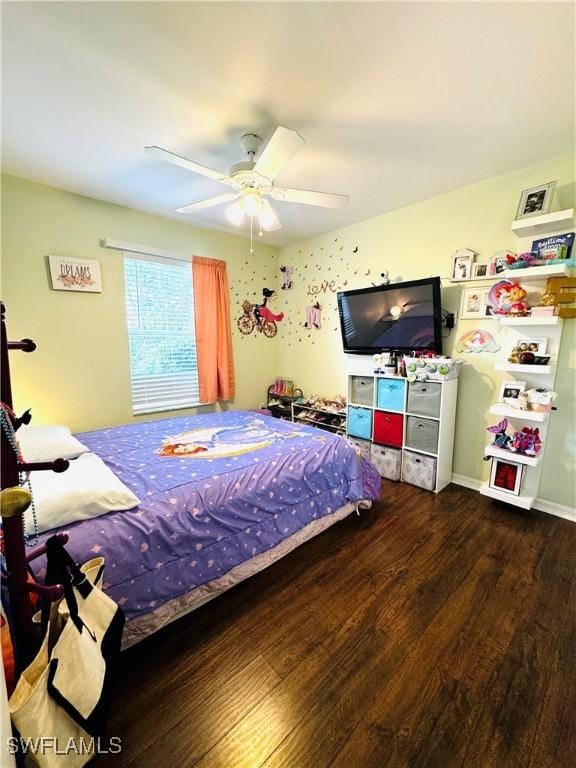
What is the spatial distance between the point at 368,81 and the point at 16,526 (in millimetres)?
2295

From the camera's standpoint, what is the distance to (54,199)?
2555 mm

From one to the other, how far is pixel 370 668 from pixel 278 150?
7.86 ft

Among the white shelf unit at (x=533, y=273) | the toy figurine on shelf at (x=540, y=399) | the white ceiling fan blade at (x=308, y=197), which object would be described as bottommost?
the toy figurine on shelf at (x=540, y=399)

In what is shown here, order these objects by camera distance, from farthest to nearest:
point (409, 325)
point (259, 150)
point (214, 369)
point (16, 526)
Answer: point (214, 369), point (409, 325), point (259, 150), point (16, 526)

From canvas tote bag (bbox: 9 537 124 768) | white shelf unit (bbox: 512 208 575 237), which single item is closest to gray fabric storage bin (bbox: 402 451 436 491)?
white shelf unit (bbox: 512 208 575 237)

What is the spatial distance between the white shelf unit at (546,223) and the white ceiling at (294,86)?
0.45 m

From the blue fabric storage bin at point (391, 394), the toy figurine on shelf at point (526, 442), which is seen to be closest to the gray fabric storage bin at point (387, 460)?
the blue fabric storage bin at point (391, 394)

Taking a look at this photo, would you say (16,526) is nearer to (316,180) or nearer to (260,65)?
(260,65)

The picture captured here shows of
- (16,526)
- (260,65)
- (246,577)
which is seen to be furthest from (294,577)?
(260,65)

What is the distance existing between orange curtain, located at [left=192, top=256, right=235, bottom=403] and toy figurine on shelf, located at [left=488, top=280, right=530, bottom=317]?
265 centimetres

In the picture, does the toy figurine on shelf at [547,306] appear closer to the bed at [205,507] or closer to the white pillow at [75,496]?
the bed at [205,507]

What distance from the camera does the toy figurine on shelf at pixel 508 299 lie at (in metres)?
2.27

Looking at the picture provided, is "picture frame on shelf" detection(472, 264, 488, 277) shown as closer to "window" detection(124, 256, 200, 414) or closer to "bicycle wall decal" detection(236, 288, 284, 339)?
"bicycle wall decal" detection(236, 288, 284, 339)

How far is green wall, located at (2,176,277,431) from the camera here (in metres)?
2.44
